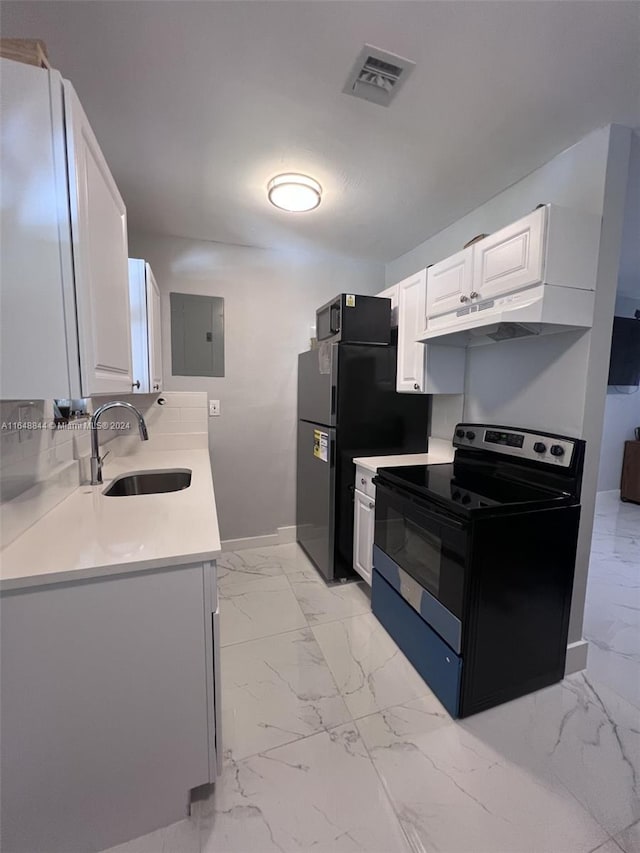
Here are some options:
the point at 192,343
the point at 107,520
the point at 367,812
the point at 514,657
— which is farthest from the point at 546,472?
the point at 192,343

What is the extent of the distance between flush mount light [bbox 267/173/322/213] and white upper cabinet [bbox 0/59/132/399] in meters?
1.15

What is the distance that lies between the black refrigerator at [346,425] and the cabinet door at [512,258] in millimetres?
795

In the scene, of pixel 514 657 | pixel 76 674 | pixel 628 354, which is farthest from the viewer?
pixel 628 354

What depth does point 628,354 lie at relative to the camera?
12.7ft

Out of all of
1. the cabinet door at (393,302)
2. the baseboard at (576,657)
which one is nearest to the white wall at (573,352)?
the baseboard at (576,657)

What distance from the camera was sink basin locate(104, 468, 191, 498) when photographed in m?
1.86

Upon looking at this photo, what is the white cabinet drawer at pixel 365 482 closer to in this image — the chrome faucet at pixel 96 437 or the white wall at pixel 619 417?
the chrome faucet at pixel 96 437

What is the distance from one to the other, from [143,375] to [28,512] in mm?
910

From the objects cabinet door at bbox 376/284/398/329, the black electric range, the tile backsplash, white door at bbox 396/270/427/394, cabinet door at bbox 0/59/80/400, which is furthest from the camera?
cabinet door at bbox 376/284/398/329

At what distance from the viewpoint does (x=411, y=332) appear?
213 centimetres

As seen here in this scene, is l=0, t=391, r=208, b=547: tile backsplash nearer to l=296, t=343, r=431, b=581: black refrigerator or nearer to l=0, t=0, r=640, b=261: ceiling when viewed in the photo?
l=0, t=0, r=640, b=261: ceiling

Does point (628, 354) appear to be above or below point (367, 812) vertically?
above

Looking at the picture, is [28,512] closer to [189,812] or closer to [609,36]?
[189,812]

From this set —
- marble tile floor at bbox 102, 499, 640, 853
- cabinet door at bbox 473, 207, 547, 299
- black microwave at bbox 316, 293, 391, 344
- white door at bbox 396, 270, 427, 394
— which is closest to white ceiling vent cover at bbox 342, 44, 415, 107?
cabinet door at bbox 473, 207, 547, 299
